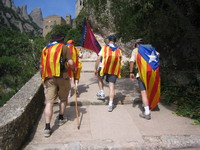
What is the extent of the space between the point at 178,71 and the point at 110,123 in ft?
14.6

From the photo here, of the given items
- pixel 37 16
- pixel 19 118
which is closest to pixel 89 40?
pixel 19 118

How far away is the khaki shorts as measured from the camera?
325cm

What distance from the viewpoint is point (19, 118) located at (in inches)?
109

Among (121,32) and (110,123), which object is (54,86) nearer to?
(110,123)

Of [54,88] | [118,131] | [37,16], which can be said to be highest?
[37,16]

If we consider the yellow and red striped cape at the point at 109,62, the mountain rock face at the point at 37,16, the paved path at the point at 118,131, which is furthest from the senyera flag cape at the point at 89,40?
the mountain rock face at the point at 37,16

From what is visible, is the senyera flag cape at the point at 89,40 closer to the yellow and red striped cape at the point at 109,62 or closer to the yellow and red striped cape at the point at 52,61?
the yellow and red striped cape at the point at 109,62

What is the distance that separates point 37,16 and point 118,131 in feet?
549

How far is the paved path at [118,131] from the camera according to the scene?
9.58ft

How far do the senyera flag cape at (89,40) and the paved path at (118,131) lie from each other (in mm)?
1686

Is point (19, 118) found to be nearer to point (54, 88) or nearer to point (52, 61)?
point (54, 88)

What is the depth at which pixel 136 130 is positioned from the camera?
3.41m

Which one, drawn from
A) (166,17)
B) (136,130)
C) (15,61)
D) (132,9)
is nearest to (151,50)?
(136,130)

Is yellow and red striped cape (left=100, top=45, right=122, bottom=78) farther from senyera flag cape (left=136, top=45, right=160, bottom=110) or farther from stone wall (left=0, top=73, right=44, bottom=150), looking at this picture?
stone wall (left=0, top=73, right=44, bottom=150)
